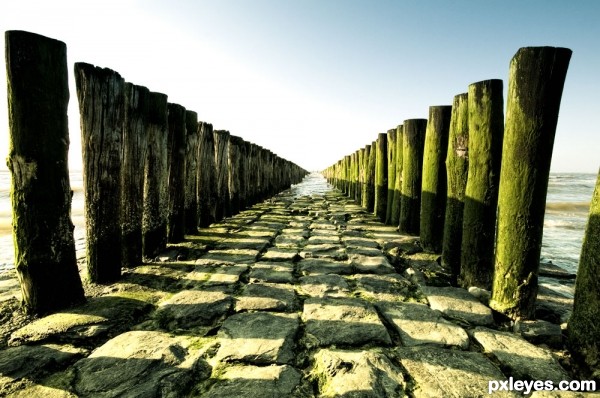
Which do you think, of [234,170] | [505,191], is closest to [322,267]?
[505,191]

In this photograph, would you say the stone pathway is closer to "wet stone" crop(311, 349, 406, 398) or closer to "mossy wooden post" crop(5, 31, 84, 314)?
"wet stone" crop(311, 349, 406, 398)

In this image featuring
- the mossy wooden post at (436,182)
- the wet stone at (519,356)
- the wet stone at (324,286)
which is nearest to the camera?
the wet stone at (519,356)

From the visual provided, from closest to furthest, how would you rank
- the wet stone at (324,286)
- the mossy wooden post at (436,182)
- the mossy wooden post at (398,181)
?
the wet stone at (324,286) < the mossy wooden post at (436,182) < the mossy wooden post at (398,181)

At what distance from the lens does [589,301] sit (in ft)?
6.14

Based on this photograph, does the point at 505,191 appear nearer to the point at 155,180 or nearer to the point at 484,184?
the point at 484,184

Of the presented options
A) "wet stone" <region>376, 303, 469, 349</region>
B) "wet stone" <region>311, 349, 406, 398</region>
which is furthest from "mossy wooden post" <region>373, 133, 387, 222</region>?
"wet stone" <region>311, 349, 406, 398</region>

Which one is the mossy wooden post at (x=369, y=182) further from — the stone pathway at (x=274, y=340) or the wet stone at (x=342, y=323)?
the wet stone at (x=342, y=323)

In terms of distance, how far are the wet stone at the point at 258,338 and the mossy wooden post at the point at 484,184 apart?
5.79 feet

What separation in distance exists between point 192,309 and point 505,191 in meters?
2.49

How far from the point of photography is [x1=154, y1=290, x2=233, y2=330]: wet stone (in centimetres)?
228

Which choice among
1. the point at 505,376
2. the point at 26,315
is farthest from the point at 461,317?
the point at 26,315

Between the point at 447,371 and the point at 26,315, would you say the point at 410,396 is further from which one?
the point at 26,315

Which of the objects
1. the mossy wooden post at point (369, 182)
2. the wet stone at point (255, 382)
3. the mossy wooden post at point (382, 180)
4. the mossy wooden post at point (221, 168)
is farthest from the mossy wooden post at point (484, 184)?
the mossy wooden post at point (369, 182)

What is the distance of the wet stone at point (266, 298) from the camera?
253 cm
